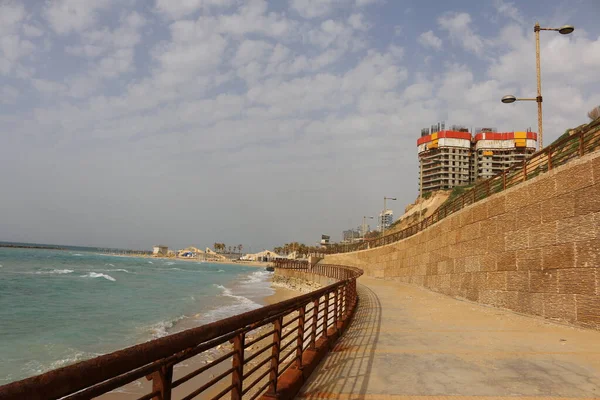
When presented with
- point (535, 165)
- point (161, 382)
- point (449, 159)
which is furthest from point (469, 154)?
point (161, 382)

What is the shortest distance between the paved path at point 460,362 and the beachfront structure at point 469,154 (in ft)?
403

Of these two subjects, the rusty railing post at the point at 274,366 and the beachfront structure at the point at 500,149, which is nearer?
the rusty railing post at the point at 274,366

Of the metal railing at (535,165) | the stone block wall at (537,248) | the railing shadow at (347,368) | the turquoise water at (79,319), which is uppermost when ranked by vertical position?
the metal railing at (535,165)

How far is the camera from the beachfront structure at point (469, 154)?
12738 cm

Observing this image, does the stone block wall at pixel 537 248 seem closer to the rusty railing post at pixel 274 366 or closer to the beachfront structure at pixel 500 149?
the rusty railing post at pixel 274 366

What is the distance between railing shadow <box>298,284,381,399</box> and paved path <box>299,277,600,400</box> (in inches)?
0.5

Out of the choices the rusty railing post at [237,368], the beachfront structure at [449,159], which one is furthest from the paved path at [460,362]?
the beachfront structure at [449,159]

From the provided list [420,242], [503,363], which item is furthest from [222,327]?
[420,242]

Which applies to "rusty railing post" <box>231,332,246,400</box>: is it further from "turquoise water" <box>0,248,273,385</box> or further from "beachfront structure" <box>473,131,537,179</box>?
"beachfront structure" <box>473,131,537,179</box>

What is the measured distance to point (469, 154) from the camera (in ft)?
424

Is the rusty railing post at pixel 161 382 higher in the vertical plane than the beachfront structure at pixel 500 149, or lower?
lower

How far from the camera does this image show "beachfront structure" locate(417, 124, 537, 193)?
5015 inches

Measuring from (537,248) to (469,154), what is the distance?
127065 millimetres

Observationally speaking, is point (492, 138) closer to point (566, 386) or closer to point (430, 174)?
point (430, 174)
